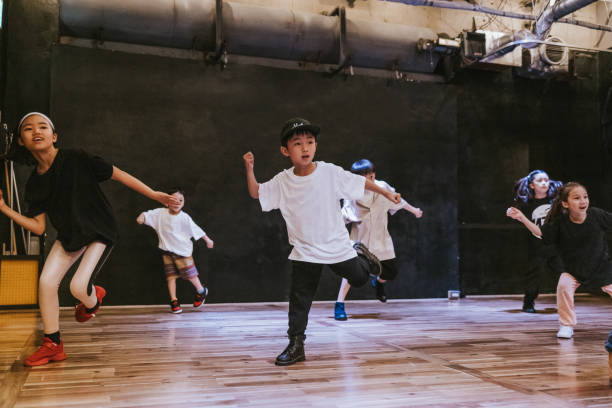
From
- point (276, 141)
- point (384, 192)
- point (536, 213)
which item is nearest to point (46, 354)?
point (384, 192)

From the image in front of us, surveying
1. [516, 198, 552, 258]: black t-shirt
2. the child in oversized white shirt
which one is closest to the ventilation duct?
the child in oversized white shirt

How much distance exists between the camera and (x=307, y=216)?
3195 millimetres

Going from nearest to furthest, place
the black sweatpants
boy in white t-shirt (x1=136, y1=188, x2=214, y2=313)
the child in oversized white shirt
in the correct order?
the black sweatpants < the child in oversized white shirt < boy in white t-shirt (x1=136, y1=188, x2=214, y2=313)

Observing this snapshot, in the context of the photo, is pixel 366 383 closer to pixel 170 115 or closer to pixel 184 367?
pixel 184 367

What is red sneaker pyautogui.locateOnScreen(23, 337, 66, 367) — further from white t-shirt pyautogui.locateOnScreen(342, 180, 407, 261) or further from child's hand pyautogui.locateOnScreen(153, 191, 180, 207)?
white t-shirt pyautogui.locateOnScreen(342, 180, 407, 261)

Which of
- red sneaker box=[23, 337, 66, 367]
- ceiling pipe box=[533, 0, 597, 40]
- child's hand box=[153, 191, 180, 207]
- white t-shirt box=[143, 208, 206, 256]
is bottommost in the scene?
red sneaker box=[23, 337, 66, 367]

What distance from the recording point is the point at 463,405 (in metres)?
2.28

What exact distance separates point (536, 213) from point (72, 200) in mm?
4832

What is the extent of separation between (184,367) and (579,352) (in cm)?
245

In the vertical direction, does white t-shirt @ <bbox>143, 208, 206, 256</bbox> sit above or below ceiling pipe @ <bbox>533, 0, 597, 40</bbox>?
below

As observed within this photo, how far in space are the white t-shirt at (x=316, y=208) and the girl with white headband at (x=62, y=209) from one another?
0.67m

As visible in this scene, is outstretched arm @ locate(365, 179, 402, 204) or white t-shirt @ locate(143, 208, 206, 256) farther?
white t-shirt @ locate(143, 208, 206, 256)

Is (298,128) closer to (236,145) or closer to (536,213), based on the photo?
(236,145)

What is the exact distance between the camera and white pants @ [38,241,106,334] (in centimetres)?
316
